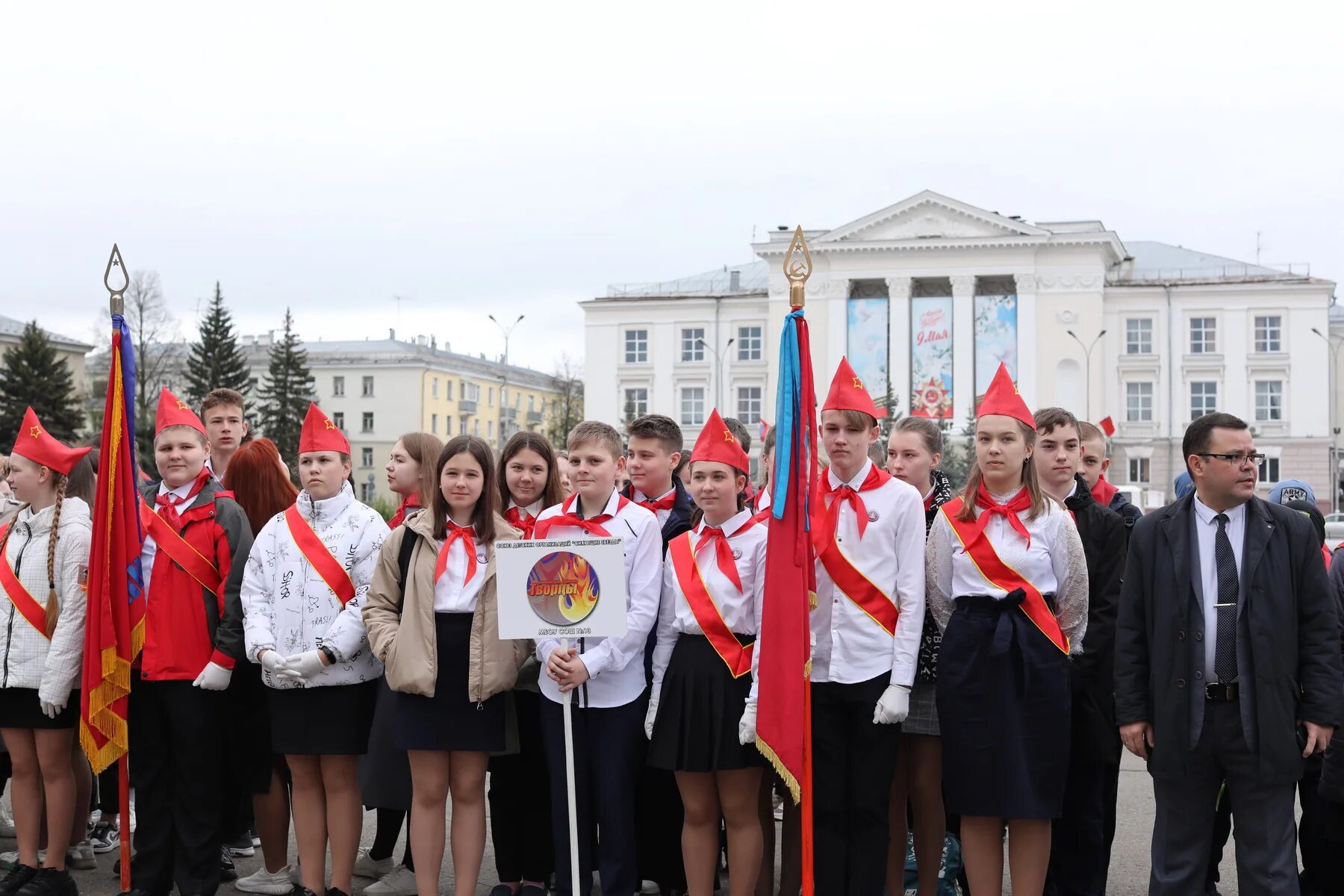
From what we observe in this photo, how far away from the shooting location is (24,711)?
596 centimetres

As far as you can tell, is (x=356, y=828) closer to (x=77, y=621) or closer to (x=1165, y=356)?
(x=77, y=621)

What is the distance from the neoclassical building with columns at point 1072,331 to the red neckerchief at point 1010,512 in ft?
184

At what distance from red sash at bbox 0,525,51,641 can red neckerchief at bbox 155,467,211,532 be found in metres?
0.70

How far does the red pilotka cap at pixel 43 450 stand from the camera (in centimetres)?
611

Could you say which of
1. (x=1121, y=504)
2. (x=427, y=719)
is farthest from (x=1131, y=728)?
(x=427, y=719)

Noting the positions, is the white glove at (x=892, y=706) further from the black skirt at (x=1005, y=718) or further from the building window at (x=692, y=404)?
the building window at (x=692, y=404)

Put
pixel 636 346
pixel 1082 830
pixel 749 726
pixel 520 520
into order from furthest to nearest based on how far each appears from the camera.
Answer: pixel 636 346, pixel 520 520, pixel 1082 830, pixel 749 726

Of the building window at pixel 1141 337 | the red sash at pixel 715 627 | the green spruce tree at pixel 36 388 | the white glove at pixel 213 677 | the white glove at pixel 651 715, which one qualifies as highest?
the building window at pixel 1141 337

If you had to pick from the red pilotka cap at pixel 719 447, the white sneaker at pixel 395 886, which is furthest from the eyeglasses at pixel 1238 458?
the white sneaker at pixel 395 886

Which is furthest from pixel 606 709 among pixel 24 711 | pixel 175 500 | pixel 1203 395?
pixel 1203 395

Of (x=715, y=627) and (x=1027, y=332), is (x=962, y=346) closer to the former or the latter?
(x=1027, y=332)

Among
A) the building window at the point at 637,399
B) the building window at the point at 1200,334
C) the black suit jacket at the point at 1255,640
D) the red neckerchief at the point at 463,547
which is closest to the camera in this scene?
the black suit jacket at the point at 1255,640

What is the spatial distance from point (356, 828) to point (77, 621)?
165 cm

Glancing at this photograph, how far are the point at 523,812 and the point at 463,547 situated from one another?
136 cm
